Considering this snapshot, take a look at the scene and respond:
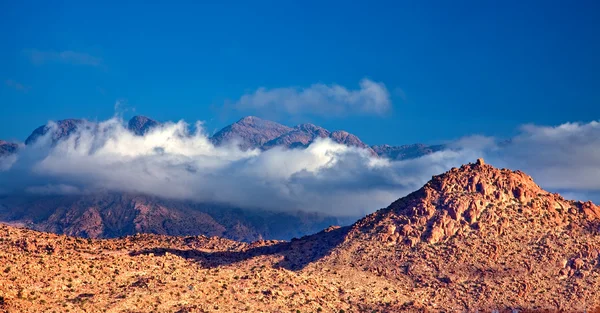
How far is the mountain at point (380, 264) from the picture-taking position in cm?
10394

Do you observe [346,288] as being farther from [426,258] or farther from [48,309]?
[48,309]

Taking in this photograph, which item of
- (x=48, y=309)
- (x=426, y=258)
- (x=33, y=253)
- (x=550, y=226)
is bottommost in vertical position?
(x=48, y=309)

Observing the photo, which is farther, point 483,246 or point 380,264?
point 483,246

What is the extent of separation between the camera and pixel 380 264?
435 feet

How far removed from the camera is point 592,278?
130 metres

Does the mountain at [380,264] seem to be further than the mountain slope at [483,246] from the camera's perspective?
No

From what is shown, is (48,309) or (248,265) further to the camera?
(248,265)

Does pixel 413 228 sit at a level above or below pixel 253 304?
above

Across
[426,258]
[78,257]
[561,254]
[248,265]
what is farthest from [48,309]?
[561,254]

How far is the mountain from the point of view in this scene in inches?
4092

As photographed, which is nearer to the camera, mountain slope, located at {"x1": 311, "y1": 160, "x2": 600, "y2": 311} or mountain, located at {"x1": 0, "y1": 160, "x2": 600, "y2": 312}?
mountain, located at {"x1": 0, "y1": 160, "x2": 600, "y2": 312}

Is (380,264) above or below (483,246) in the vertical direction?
below

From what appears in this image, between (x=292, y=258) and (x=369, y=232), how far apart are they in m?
15.1

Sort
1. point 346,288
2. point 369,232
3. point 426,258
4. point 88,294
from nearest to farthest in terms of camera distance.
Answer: point 88,294
point 346,288
point 426,258
point 369,232
